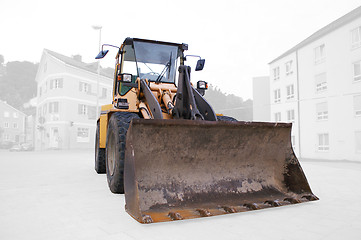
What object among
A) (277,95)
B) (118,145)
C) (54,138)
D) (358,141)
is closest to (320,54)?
(277,95)

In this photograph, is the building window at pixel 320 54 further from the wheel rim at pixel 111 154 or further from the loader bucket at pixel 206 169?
the wheel rim at pixel 111 154

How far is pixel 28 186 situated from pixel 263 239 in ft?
13.4

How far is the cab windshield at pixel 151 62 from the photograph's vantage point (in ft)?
16.8

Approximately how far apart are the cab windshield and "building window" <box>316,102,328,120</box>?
16426 mm

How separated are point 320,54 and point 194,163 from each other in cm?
1906

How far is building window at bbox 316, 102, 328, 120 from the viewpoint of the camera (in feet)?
61.1

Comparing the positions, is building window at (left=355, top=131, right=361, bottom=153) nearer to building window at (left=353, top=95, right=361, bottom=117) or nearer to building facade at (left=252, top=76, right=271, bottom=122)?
building window at (left=353, top=95, right=361, bottom=117)

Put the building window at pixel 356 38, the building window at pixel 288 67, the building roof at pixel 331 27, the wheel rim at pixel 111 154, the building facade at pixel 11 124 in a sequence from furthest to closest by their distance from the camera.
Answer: the building facade at pixel 11 124 → the building window at pixel 288 67 → the building roof at pixel 331 27 → the building window at pixel 356 38 → the wheel rim at pixel 111 154

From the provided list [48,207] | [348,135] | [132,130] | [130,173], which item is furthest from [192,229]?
[348,135]

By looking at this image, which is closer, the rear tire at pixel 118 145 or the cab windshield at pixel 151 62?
the rear tire at pixel 118 145

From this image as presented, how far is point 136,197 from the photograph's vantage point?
9.11ft

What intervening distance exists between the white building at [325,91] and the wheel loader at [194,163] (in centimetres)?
1523

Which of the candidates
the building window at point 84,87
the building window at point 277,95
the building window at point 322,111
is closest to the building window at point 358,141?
the building window at point 322,111

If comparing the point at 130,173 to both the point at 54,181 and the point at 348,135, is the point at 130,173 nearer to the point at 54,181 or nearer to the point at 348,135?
the point at 54,181
